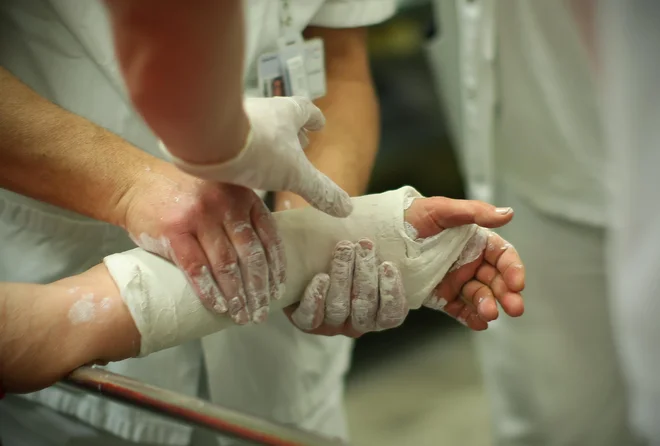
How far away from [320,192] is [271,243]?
0.08 meters

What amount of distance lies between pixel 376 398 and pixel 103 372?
119cm

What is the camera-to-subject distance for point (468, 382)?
69.4 inches

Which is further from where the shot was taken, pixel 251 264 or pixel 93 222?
pixel 93 222

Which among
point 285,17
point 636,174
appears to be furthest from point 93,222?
point 636,174

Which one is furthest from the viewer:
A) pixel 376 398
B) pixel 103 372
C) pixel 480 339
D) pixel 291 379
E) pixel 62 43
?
pixel 376 398

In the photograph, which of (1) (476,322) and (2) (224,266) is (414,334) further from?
(2) (224,266)

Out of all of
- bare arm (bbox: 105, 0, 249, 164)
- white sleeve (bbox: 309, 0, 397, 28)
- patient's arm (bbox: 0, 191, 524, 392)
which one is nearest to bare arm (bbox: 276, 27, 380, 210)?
white sleeve (bbox: 309, 0, 397, 28)

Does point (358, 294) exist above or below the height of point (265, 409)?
above

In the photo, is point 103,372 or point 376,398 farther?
point 376,398

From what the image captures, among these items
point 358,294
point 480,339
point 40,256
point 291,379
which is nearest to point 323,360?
point 291,379

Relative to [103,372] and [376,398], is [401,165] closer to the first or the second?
[376,398]

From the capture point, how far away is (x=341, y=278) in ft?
2.26

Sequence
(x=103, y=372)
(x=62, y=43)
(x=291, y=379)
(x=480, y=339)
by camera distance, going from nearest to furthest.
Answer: (x=103, y=372) < (x=62, y=43) < (x=291, y=379) < (x=480, y=339)

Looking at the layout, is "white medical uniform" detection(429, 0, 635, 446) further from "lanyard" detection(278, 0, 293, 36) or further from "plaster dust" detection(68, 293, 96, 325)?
"plaster dust" detection(68, 293, 96, 325)
